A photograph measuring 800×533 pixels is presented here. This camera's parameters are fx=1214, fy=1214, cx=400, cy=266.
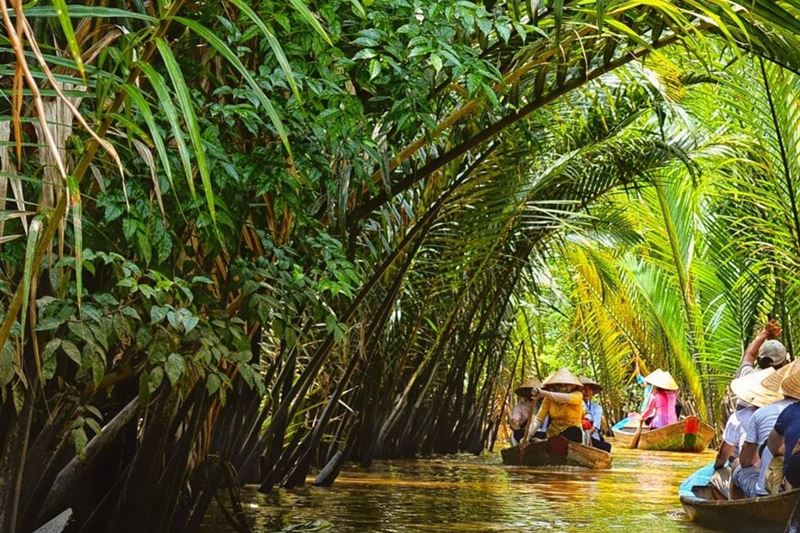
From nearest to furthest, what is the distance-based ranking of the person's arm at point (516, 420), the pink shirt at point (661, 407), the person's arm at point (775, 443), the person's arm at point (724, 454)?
the person's arm at point (775, 443) → the person's arm at point (724, 454) → the person's arm at point (516, 420) → the pink shirt at point (661, 407)

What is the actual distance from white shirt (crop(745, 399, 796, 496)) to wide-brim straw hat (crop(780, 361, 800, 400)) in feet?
0.54

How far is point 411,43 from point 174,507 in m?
2.78

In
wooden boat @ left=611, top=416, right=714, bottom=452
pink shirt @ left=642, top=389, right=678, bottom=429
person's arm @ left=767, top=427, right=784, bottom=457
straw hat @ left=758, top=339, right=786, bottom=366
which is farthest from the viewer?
pink shirt @ left=642, top=389, right=678, bottom=429

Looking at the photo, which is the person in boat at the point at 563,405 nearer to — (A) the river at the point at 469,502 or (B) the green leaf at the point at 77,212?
(A) the river at the point at 469,502

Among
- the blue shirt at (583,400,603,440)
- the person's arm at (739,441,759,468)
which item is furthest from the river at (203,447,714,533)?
the blue shirt at (583,400,603,440)

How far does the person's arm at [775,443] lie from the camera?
6938 mm

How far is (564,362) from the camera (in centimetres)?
3347

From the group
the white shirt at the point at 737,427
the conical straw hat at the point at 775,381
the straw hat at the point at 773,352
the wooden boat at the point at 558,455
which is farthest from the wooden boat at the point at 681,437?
the conical straw hat at the point at 775,381

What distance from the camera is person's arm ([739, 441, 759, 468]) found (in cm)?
763

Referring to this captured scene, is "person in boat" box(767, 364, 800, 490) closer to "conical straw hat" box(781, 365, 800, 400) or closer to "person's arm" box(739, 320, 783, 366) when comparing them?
"conical straw hat" box(781, 365, 800, 400)

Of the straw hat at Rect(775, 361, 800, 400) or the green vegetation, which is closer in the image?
the green vegetation

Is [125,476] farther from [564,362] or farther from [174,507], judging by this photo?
[564,362]

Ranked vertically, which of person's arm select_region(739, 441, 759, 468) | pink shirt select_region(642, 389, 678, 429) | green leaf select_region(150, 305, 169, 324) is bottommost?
person's arm select_region(739, 441, 759, 468)

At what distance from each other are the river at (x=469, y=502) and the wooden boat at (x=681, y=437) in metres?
5.97
